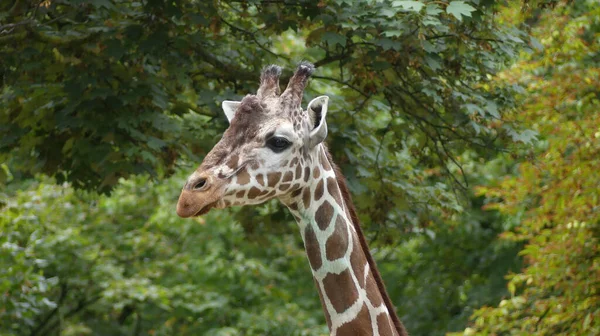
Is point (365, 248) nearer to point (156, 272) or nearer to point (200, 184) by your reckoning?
point (200, 184)

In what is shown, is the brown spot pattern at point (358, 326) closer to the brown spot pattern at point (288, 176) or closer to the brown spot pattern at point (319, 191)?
the brown spot pattern at point (319, 191)

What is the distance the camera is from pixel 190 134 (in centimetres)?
920

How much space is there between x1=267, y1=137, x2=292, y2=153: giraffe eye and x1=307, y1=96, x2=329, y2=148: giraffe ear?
0.14m

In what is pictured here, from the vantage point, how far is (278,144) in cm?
482

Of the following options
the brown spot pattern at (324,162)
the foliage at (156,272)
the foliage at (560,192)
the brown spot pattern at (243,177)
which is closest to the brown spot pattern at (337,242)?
the brown spot pattern at (324,162)

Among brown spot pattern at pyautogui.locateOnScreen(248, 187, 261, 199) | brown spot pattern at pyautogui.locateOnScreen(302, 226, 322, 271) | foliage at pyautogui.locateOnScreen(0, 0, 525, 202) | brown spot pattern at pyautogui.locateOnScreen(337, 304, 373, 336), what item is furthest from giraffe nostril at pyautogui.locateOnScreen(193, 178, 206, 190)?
foliage at pyautogui.locateOnScreen(0, 0, 525, 202)

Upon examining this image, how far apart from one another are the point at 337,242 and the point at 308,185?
300mm

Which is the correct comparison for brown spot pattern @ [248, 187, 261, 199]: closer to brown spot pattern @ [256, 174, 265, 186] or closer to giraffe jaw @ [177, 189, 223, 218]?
brown spot pattern @ [256, 174, 265, 186]

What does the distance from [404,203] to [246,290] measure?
811 cm

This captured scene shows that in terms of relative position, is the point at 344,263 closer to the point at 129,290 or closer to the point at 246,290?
the point at 129,290

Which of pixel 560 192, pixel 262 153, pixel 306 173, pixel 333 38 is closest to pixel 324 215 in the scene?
pixel 306 173

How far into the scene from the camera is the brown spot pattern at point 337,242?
500 centimetres

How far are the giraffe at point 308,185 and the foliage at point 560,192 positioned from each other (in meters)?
4.54

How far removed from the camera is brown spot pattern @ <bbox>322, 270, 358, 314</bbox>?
16.4 feet
